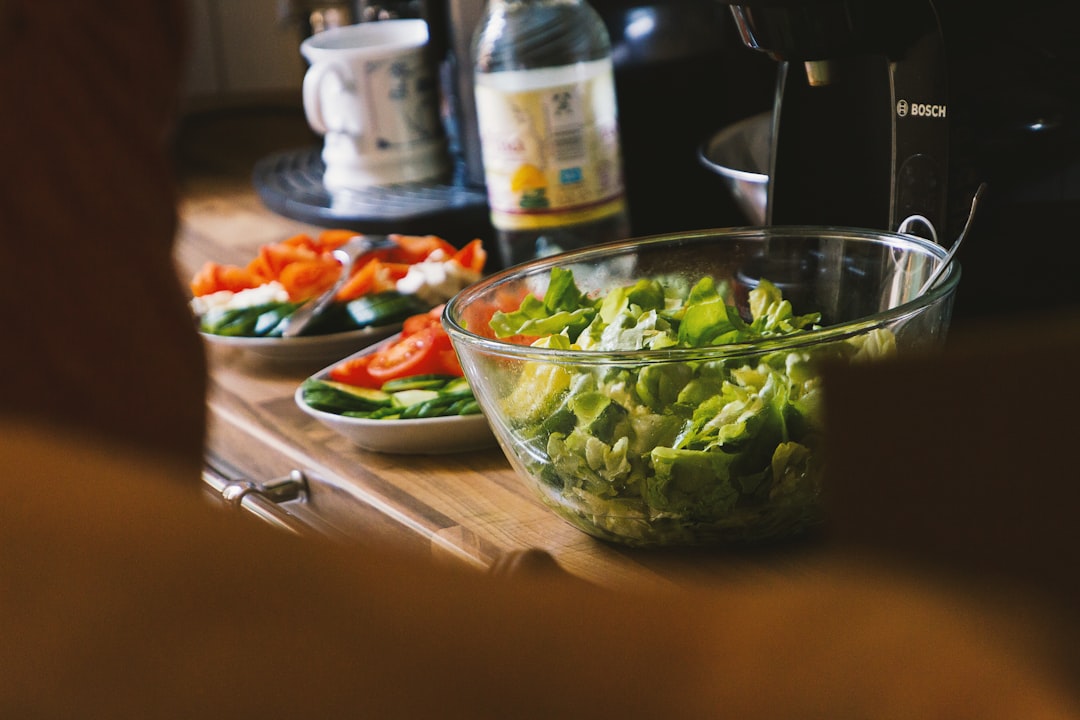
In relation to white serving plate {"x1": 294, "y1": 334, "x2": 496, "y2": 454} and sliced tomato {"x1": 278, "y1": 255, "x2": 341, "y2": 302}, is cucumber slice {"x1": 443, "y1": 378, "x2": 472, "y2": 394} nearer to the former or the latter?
white serving plate {"x1": 294, "y1": 334, "x2": 496, "y2": 454}

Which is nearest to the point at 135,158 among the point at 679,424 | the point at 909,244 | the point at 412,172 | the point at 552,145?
the point at 679,424

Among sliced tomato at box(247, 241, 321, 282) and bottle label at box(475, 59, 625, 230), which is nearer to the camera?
bottle label at box(475, 59, 625, 230)

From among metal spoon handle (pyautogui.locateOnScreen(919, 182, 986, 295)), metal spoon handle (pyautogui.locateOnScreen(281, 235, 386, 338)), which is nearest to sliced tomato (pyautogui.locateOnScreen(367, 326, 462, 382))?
metal spoon handle (pyautogui.locateOnScreen(281, 235, 386, 338))

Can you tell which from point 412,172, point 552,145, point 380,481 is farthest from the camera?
point 412,172

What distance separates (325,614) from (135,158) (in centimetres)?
9

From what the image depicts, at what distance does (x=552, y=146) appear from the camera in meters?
1.00

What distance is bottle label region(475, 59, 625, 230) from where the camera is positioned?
3.25 ft

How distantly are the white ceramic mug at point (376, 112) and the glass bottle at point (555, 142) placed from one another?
1.05 ft

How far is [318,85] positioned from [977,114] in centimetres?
90

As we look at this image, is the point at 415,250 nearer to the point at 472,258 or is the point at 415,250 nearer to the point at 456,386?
the point at 472,258

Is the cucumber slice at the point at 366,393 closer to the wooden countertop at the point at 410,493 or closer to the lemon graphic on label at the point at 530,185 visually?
the wooden countertop at the point at 410,493

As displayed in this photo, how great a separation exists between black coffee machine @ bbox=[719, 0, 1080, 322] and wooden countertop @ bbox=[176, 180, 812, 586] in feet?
0.71

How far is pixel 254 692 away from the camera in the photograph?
0.34ft

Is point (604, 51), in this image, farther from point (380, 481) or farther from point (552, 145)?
point (380, 481)
